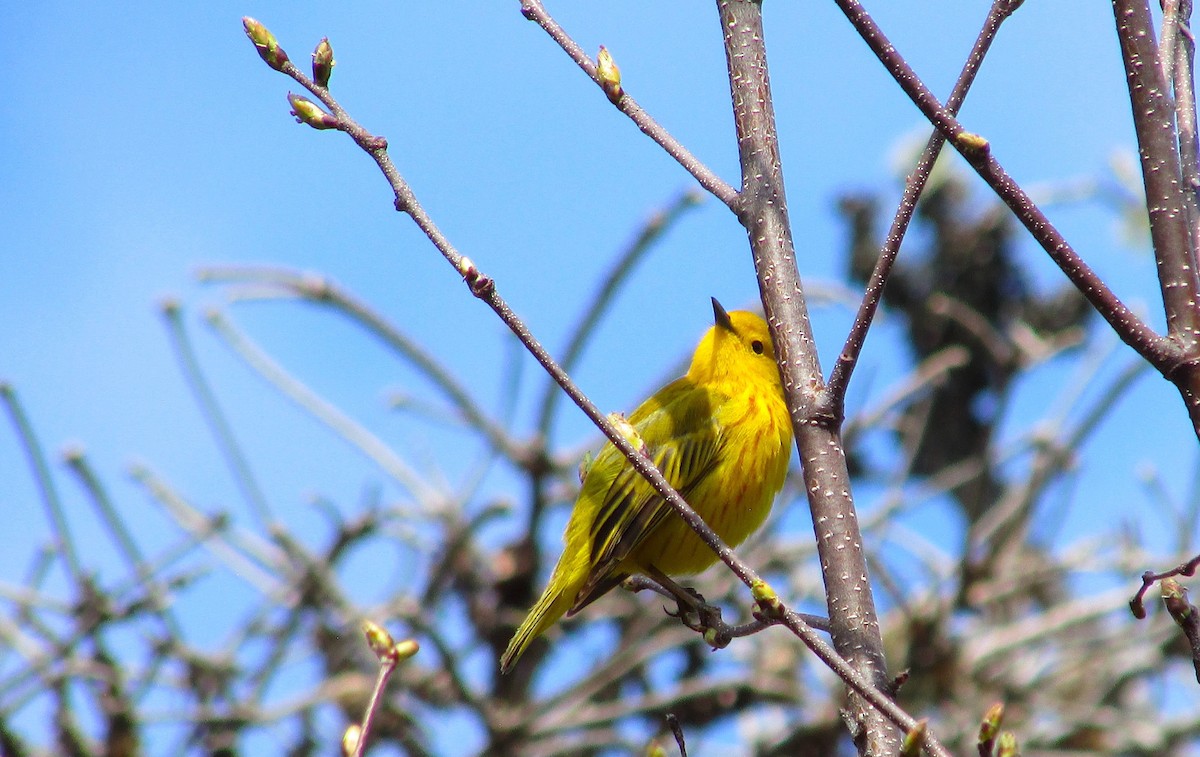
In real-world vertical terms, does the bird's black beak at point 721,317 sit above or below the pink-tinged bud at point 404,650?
above

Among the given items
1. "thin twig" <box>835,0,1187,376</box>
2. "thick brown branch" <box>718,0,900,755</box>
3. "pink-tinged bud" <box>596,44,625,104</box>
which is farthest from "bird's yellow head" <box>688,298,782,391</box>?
"thin twig" <box>835,0,1187,376</box>

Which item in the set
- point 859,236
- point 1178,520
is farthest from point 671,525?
point 859,236

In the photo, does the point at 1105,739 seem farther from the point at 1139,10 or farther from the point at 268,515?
the point at 1139,10

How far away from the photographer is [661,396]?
5.52 meters

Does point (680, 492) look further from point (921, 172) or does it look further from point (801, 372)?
point (921, 172)

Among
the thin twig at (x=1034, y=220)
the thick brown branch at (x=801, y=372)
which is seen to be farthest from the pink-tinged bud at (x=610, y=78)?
the thin twig at (x=1034, y=220)

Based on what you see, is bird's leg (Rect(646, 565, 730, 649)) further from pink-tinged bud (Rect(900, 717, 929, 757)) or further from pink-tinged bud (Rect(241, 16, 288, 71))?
pink-tinged bud (Rect(241, 16, 288, 71))

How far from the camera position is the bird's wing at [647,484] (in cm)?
443

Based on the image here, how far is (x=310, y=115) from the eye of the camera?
2.53 meters

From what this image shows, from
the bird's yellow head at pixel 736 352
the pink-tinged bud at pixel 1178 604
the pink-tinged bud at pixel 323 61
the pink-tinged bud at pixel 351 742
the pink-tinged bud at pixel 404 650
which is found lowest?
the pink-tinged bud at pixel 351 742

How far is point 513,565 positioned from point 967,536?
2628 millimetres

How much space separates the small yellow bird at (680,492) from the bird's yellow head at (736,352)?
2.9 inches

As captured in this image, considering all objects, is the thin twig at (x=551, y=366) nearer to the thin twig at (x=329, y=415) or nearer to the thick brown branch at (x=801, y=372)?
the thick brown branch at (x=801, y=372)

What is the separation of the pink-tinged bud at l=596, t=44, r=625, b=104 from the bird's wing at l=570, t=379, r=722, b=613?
81.6 inches
